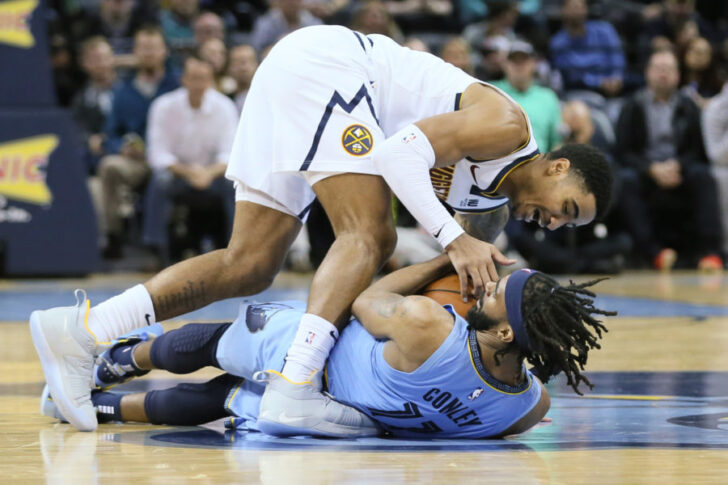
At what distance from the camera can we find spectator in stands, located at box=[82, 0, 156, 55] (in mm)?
10625

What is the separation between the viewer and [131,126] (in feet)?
31.5

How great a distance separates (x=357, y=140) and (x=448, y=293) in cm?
57

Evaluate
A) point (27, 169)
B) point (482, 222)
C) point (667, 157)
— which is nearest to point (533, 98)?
point (667, 157)

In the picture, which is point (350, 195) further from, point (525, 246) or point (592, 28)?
point (592, 28)

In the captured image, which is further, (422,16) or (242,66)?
(422,16)

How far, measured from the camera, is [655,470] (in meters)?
2.74

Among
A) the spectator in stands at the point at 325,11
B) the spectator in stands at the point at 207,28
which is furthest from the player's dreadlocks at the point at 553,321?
the spectator in stands at the point at 325,11

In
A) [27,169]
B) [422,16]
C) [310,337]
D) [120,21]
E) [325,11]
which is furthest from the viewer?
[422,16]

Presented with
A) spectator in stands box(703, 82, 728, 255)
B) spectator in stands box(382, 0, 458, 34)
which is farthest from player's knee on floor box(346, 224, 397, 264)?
spectator in stands box(382, 0, 458, 34)

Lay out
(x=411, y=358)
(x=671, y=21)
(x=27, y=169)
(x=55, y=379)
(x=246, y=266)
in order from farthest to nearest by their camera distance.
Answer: (x=671, y=21)
(x=27, y=169)
(x=246, y=266)
(x=55, y=379)
(x=411, y=358)

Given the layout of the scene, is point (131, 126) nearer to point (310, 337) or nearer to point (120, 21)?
point (120, 21)

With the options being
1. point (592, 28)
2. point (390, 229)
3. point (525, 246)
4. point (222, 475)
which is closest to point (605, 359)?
point (390, 229)

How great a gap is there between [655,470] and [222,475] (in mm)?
1020

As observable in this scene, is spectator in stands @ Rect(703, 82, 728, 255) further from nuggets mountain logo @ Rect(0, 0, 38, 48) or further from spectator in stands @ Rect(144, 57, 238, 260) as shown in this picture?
nuggets mountain logo @ Rect(0, 0, 38, 48)
